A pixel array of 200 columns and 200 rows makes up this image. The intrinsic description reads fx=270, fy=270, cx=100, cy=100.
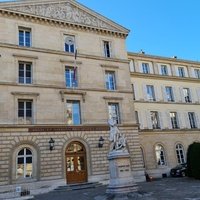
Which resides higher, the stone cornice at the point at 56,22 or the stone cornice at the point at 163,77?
the stone cornice at the point at 56,22

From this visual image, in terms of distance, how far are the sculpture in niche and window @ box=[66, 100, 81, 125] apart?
8.51m

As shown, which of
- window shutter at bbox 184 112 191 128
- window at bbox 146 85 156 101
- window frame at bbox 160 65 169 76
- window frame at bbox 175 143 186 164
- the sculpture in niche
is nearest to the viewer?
the sculpture in niche

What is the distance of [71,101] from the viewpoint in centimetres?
2444

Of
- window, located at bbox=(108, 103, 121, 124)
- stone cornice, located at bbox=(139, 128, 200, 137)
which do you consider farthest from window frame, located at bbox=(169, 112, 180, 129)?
window, located at bbox=(108, 103, 121, 124)

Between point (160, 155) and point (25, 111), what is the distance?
705 inches

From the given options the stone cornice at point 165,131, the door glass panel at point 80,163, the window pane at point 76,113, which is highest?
the window pane at point 76,113

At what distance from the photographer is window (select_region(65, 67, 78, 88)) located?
2498 centimetres

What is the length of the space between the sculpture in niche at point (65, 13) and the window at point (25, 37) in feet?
5.59

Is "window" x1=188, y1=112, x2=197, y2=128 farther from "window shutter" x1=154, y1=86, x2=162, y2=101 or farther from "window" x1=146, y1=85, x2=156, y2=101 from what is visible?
"window" x1=146, y1=85, x2=156, y2=101

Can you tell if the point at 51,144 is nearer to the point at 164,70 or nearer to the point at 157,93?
the point at 157,93

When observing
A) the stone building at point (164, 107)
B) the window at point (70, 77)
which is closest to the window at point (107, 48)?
the window at point (70, 77)

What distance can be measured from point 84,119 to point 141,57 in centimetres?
1496

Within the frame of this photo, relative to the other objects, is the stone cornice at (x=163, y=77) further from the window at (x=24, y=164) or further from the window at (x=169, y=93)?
the window at (x=24, y=164)

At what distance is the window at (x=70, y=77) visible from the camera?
984 inches
